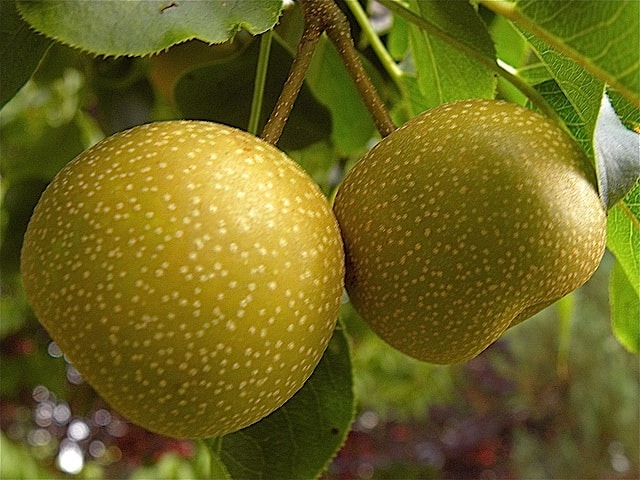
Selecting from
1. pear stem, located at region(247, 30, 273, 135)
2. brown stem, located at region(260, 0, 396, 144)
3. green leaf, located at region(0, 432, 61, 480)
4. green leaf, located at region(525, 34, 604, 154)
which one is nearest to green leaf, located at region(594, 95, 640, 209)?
green leaf, located at region(525, 34, 604, 154)

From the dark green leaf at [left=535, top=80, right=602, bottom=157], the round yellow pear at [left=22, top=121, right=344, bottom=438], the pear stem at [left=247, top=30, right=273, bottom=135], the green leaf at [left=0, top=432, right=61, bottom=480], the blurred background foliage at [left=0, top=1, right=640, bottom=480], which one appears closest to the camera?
the round yellow pear at [left=22, top=121, right=344, bottom=438]

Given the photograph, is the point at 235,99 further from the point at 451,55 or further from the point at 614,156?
the point at 614,156

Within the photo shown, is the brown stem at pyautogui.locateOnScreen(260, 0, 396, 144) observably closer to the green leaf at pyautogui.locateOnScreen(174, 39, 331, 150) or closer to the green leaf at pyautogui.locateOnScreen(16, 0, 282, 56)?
the green leaf at pyautogui.locateOnScreen(16, 0, 282, 56)

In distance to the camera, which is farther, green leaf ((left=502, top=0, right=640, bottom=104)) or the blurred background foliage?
the blurred background foliage

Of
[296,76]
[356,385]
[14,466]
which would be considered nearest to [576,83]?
[296,76]

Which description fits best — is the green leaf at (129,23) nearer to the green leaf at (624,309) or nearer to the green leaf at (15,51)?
the green leaf at (15,51)

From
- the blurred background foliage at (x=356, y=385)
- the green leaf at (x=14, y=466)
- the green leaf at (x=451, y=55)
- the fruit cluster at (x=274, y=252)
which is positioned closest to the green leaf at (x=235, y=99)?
the blurred background foliage at (x=356, y=385)
